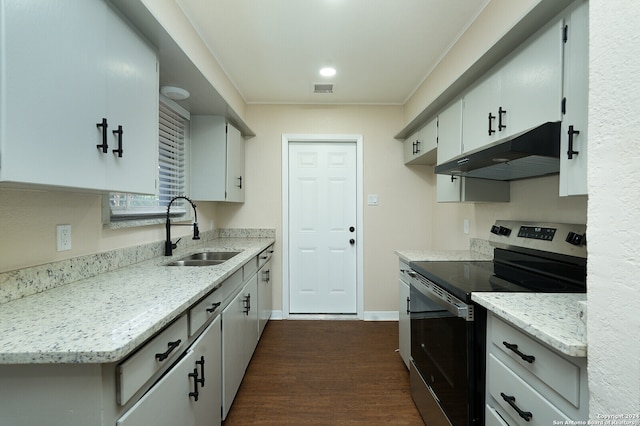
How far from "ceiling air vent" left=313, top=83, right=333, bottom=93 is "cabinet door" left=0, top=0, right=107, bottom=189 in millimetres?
1950

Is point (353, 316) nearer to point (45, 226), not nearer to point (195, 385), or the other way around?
point (195, 385)

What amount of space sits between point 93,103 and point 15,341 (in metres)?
0.82

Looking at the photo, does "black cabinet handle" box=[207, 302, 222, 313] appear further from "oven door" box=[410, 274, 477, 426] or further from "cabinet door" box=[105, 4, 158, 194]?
"oven door" box=[410, 274, 477, 426]

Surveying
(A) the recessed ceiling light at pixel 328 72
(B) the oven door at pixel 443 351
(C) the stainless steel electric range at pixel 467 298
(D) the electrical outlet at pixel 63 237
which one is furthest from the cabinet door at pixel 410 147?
(D) the electrical outlet at pixel 63 237

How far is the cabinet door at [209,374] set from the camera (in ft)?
3.96

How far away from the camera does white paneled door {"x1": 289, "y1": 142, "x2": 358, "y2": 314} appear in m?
3.29

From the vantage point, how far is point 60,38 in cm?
89

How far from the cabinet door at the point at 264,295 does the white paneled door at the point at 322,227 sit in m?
0.33

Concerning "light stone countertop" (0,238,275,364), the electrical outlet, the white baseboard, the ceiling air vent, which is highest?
the ceiling air vent

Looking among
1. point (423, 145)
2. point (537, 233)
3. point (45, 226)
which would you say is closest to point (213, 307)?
point (45, 226)

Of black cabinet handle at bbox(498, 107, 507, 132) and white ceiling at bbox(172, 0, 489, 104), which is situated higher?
white ceiling at bbox(172, 0, 489, 104)

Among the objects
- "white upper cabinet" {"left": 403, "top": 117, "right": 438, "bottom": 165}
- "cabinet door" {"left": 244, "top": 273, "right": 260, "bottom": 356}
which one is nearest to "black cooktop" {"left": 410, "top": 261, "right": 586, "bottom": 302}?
"white upper cabinet" {"left": 403, "top": 117, "right": 438, "bottom": 165}

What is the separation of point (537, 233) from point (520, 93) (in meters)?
0.81

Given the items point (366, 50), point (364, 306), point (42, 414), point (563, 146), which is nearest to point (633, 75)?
point (563, 146)
